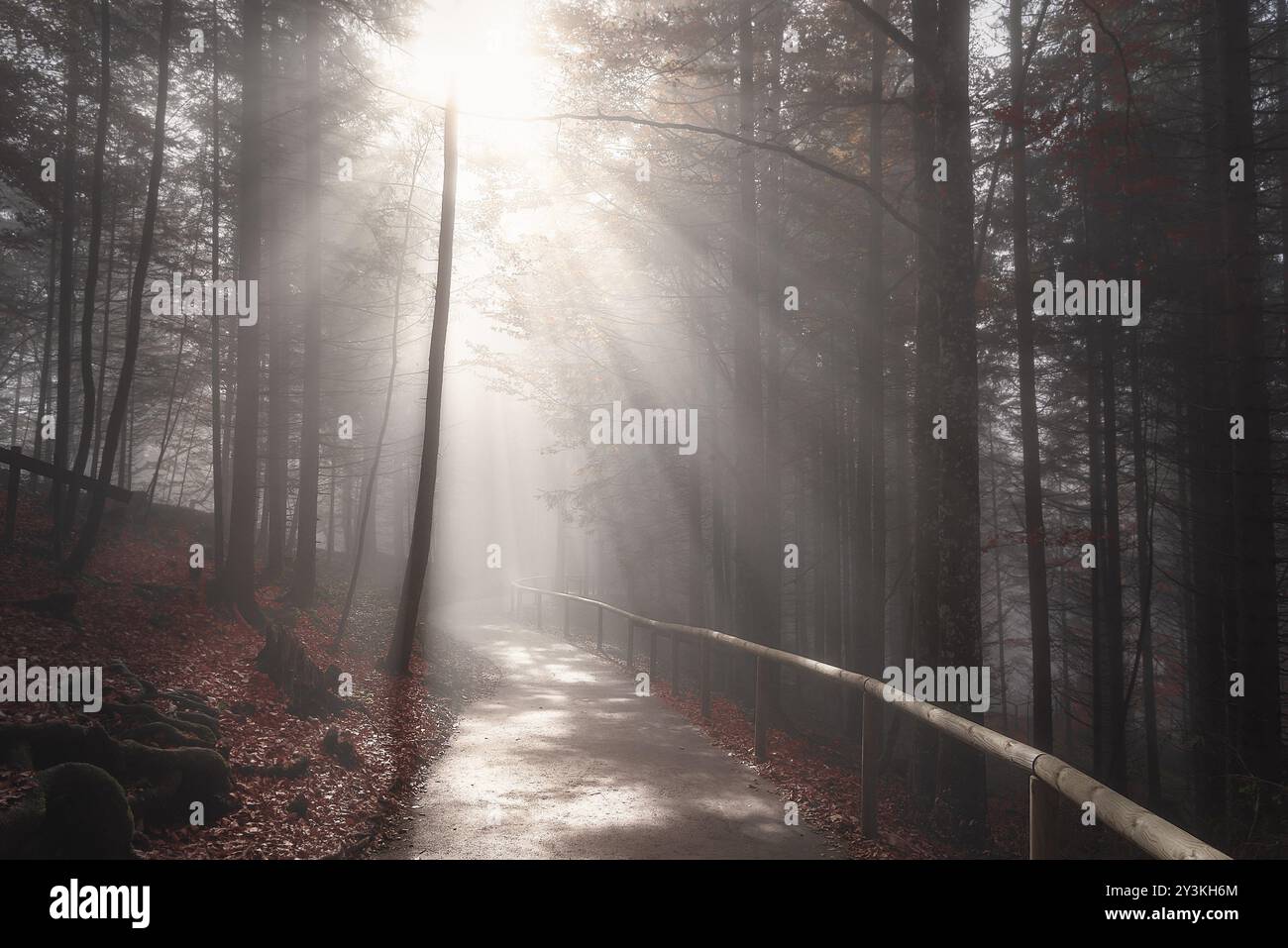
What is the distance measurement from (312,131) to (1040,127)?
1398 cm

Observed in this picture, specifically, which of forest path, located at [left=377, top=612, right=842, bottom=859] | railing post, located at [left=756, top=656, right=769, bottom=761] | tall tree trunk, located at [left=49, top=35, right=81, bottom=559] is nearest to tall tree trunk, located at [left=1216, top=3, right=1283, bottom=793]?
railing post, located at [left=756, top=656, right=769, bottom=761]

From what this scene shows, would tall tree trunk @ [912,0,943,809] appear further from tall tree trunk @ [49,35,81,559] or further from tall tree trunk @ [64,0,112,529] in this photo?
tall tree trunk @ [49,35,81,559]

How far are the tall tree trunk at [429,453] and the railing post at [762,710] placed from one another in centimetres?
568

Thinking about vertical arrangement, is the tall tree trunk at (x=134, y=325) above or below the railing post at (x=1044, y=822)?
above

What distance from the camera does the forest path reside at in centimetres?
528

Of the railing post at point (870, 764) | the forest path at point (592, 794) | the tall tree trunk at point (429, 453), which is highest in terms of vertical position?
the tall tree trunk at point (429, 453)

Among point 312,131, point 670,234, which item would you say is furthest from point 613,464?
point 312,131

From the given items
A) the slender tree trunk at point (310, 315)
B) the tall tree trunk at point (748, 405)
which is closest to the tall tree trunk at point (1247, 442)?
the tall tree trunk at point (748, 405)

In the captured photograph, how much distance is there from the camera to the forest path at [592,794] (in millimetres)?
5281

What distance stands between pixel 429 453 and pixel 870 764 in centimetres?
804

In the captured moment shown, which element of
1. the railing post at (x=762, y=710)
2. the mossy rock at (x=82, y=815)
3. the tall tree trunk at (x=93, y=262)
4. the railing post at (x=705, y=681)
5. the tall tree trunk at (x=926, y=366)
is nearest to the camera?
the mossy rock at (x=82, y=815)

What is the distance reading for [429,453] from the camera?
11781 mm

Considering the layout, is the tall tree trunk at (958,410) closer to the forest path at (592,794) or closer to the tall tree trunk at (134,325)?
the forest path at (592,794)
